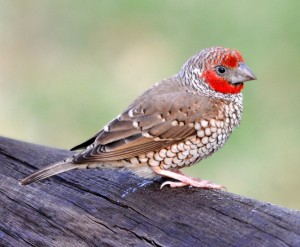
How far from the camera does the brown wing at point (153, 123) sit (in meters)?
4.30

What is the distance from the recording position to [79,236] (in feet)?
11.3

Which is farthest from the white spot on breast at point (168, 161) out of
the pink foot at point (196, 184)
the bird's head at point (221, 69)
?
the bird's head at point (221, 69)

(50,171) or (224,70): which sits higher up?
(224,70)

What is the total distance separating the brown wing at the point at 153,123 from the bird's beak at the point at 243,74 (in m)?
0.18

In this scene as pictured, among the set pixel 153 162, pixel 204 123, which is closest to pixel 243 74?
pixel 204 123

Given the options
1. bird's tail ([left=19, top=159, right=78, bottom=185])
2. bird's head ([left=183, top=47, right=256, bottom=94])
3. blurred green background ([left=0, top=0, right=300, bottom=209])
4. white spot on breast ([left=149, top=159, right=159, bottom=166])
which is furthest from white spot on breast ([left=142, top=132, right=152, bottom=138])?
blurred green background ([left=0, top=0, right=300, bottom=209])

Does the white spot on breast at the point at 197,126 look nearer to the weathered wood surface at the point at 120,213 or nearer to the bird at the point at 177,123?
the bird at the point at 177,123

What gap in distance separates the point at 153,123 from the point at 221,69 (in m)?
0.43

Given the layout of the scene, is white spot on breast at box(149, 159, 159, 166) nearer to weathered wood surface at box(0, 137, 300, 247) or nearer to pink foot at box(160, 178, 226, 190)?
weathered wood surface at box(0, 137, 300, 247)

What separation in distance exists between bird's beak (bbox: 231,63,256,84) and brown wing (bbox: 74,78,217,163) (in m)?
0.18

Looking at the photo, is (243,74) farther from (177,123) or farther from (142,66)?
(142,66)

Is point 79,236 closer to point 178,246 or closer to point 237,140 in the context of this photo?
point 178,246

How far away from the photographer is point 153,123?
439 cm

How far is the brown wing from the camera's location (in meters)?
4.30
